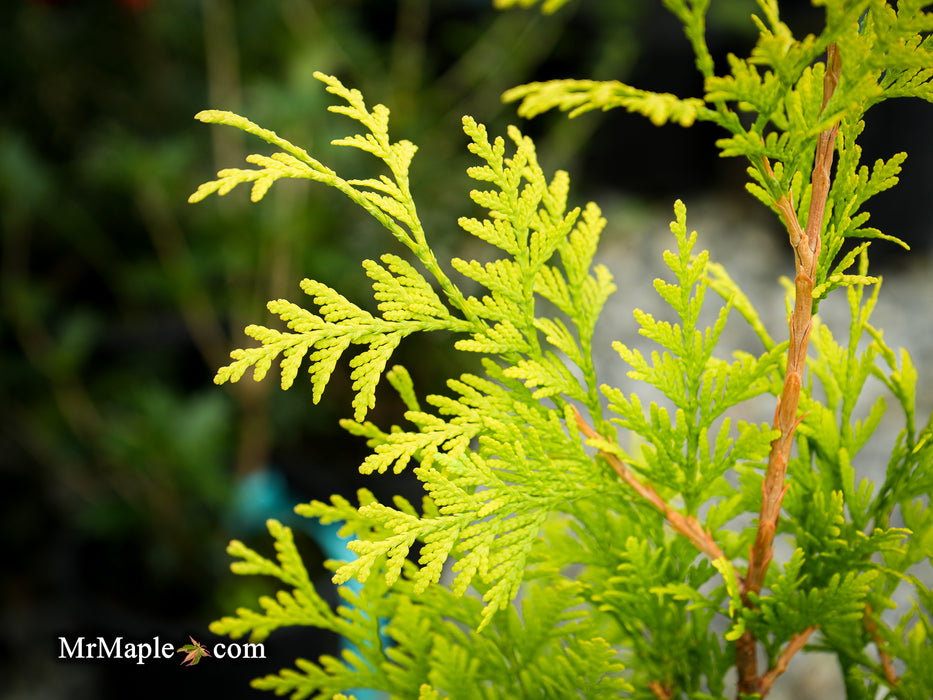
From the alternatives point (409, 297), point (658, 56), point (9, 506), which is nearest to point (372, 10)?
point (658, 56)

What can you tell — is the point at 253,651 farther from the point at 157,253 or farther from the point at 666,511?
the point at 157,253

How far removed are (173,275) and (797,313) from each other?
1.00 m

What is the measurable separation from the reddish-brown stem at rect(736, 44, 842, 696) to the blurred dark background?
752 mm

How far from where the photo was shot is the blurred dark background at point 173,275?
1.06 meters

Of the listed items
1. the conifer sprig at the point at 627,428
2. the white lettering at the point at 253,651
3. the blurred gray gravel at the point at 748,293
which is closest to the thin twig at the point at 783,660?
the conifer sprig at the point at 627,428

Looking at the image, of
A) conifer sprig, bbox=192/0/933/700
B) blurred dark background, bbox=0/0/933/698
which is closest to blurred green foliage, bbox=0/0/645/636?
blurred dark background, bbox=0/0/933/698

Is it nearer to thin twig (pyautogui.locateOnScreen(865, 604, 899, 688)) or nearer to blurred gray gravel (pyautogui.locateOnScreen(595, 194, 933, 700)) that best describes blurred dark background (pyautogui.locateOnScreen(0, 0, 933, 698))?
blurred gray gravel (pyautogui.locateOnScreen(595, 194, 933, 700))

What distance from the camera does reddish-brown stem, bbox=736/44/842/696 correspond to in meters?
0.34

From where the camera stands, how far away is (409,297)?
37 centimetres

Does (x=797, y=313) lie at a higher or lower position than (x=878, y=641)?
higher

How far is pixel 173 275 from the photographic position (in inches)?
45.2

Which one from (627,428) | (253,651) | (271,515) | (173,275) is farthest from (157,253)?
(627,428)

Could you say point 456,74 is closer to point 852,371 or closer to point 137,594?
point 137,594

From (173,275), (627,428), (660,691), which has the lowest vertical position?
(660,691)
